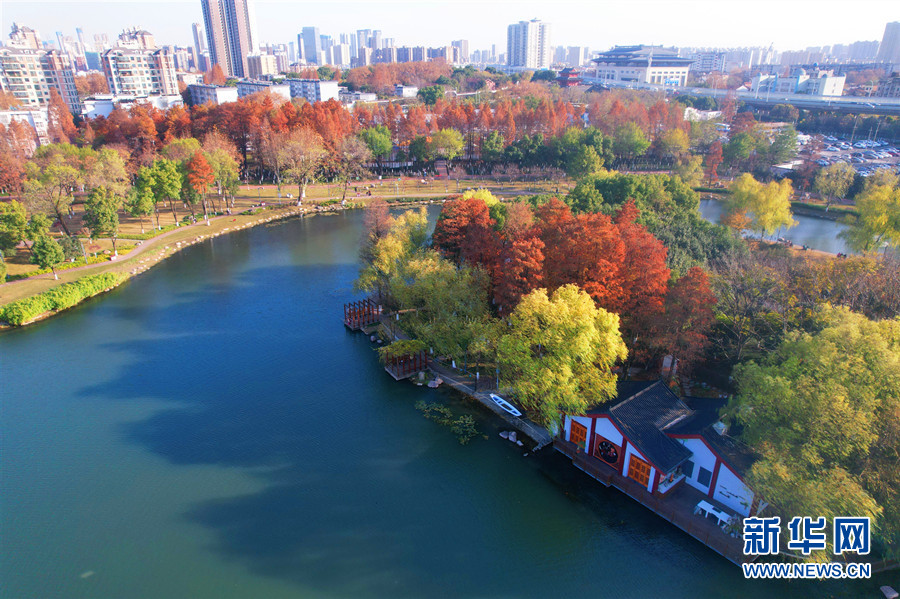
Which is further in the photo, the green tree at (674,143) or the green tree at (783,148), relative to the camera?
the green tree at (674,143)

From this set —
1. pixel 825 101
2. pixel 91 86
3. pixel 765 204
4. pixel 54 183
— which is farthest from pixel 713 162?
pixel 91 86

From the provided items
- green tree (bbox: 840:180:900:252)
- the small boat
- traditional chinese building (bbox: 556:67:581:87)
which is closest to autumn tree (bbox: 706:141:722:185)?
green tree (bbox: 840:180:900:252)

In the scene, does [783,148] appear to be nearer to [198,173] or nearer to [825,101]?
[825,101]

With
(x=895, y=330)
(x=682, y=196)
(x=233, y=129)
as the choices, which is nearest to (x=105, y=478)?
(x=895, y=330)

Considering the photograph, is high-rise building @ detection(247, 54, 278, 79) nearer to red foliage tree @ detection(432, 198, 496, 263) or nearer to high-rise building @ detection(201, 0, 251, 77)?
high-rise building @ detection(201, 0, 251, 77)

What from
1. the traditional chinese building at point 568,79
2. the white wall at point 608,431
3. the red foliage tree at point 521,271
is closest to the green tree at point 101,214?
the red foliage tree at point 521,271

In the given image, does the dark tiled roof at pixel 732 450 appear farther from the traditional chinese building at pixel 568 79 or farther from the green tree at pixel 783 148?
the traditional chinese building at pixel 568 79
